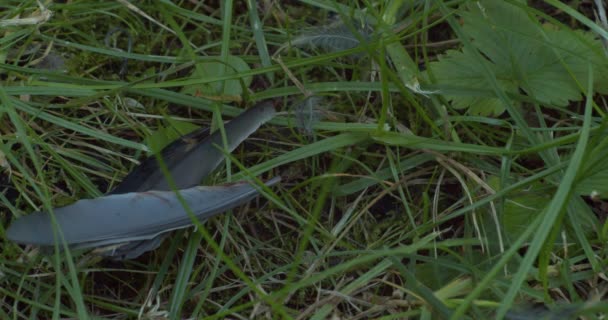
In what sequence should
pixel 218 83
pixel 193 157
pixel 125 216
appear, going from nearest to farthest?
pixel 125 216
pixel 193 157
pixel 218 83

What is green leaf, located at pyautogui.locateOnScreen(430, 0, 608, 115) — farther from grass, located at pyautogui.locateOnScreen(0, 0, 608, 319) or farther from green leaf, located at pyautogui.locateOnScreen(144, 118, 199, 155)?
green leaf, located at pyautogui.locateOnScreen(144, 118, 199, 155)

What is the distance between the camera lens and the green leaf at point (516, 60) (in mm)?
1657

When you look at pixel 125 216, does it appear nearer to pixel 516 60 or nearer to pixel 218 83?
pixel 218 83

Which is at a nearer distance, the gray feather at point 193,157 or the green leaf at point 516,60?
the gray feather at point 193,157

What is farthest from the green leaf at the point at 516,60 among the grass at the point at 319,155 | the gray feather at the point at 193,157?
the gray feather at the point at 193,157

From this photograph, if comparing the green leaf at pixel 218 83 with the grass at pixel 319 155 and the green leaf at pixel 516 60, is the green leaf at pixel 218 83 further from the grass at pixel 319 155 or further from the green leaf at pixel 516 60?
the green leaf at pixel 516 60

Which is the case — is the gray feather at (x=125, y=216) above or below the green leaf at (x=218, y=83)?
below

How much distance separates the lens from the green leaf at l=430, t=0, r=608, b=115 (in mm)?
1657

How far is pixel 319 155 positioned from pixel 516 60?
0.51m

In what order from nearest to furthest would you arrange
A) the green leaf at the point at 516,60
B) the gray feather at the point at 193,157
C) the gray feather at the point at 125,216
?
the gray feather at the point at 125,216 → the gray feather at the point at 193,157 → the green leaf at the point at 516,60

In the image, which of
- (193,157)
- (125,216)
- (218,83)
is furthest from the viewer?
(218,83)

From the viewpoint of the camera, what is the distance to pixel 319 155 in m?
1.67

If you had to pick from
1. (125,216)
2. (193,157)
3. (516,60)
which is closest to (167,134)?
(193,157)

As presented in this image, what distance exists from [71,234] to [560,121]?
111 cm
